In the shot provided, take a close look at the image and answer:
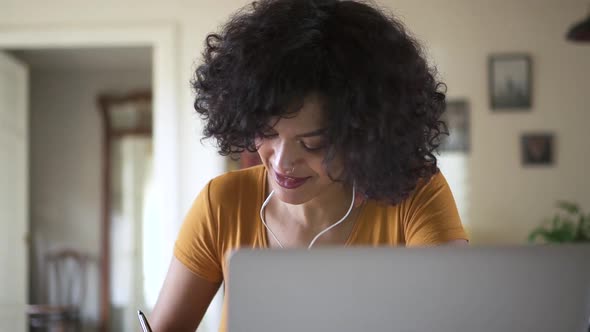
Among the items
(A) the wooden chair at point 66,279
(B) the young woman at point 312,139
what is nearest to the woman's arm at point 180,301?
(B) the young woman at point 312,139

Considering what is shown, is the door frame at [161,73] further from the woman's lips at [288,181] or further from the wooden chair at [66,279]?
the woman's lips at [288,181]

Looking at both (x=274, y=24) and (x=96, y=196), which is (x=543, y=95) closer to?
(x=274, y=24)

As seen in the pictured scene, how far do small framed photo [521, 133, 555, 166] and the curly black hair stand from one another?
3188 millimetres

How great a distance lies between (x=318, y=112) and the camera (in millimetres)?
1098

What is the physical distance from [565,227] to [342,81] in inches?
121

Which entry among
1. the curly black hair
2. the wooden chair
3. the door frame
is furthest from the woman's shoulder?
the wooden chair

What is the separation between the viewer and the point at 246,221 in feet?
4.29

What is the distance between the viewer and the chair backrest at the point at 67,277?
6.25 metres

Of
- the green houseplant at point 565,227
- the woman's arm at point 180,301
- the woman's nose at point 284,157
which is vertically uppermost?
the woman's nose at point 284,157

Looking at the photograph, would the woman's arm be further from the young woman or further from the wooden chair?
the wooden chair

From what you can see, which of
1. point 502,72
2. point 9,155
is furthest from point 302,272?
point 9,155

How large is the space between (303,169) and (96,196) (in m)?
5.55

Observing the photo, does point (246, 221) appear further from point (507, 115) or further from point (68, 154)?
point (68, 154)

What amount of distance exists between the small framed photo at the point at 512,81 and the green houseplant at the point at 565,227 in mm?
659
